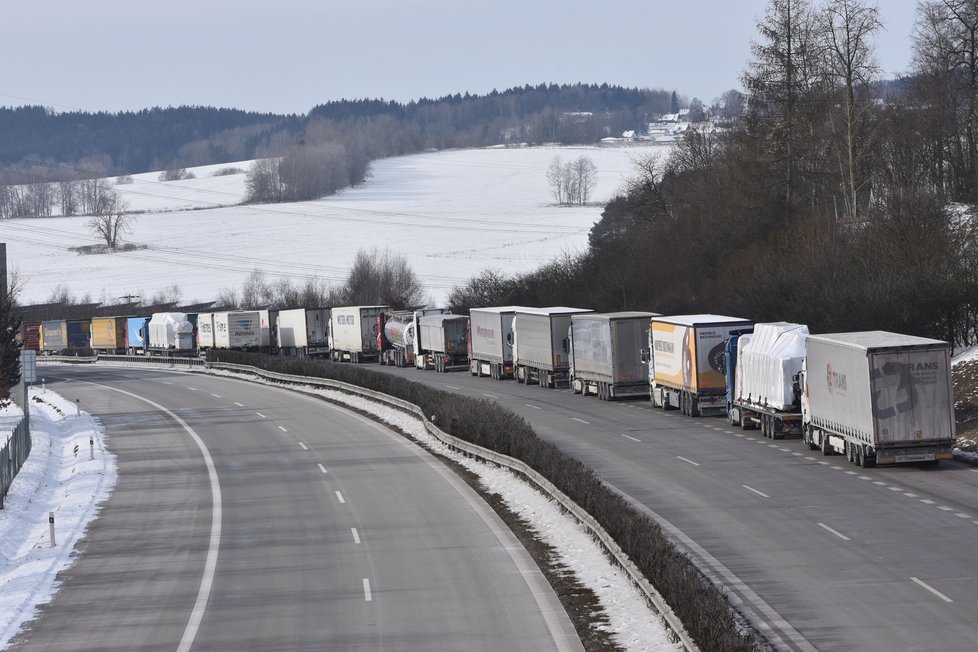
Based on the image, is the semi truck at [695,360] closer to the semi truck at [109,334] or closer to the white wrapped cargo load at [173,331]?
the white wrapped cargo load at [173,331]

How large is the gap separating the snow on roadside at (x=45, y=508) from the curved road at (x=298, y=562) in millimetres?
441

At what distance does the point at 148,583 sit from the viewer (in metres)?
21.6

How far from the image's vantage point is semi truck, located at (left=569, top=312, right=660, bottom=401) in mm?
50625

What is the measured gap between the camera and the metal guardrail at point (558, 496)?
16109 millimetres

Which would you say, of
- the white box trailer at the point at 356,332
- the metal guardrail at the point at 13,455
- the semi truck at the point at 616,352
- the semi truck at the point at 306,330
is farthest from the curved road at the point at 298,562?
the semi truck at the point at 306,330

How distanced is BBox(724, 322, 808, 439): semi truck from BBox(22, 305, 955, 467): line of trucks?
45mm

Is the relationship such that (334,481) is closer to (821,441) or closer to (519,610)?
(821,441)

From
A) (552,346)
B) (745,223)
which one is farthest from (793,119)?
(552,346)

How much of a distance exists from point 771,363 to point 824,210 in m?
34.9

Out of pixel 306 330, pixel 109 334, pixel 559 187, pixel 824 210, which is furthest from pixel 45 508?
pixel 559 187

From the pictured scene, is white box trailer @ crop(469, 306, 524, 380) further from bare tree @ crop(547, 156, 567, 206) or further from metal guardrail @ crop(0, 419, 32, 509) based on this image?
bare tree @ crop(547, 156, 567, 206)

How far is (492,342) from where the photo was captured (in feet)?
222

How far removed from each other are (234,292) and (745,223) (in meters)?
75.9

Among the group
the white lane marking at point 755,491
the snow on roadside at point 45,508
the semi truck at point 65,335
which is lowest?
the snow on roadside at point 45,508
